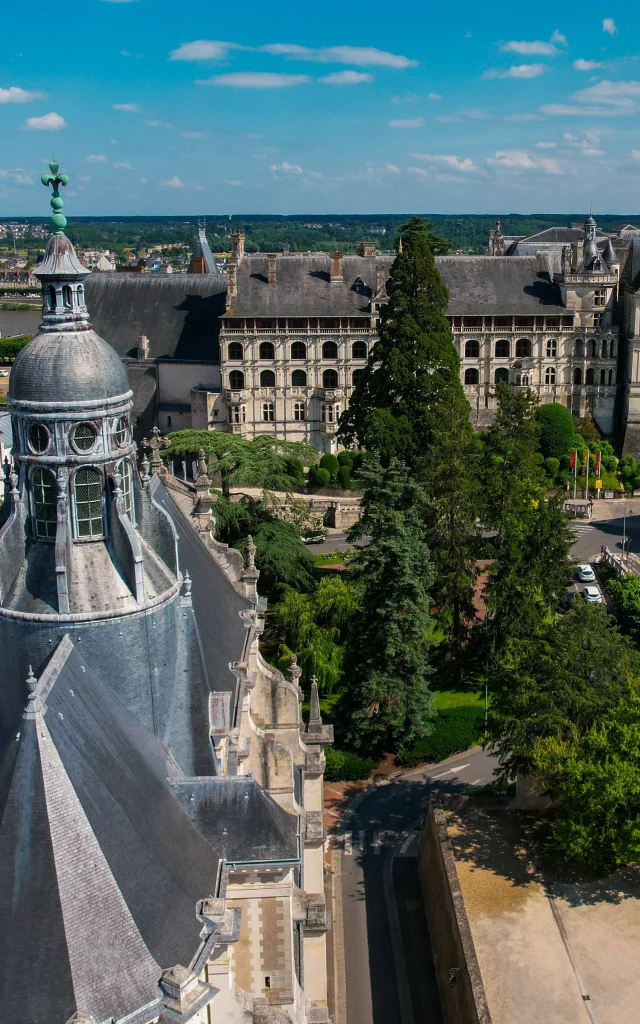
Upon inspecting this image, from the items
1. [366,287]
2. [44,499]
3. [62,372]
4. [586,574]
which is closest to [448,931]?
[44,499]

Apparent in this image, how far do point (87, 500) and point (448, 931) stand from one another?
16.3 m

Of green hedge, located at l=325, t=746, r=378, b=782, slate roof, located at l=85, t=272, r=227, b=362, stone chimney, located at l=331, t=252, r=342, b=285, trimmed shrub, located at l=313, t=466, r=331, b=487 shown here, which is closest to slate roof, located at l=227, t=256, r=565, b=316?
stone chimney, located at l=331, t=252, r=342, b=285

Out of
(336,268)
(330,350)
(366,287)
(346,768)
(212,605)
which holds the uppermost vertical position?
(336,268)

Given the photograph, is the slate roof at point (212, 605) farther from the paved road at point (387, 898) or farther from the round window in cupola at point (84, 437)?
the paved road at point (387, 898)

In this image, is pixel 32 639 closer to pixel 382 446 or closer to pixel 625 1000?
pixel 625 1000

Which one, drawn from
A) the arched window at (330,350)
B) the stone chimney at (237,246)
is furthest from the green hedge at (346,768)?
the stone chimney at (237,246)

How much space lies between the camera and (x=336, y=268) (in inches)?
3275

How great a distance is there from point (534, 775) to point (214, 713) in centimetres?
1316

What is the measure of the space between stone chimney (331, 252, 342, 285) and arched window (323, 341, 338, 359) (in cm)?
528

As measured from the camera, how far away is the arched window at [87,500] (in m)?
19.4

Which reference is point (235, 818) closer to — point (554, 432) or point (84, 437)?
point (84, 437)

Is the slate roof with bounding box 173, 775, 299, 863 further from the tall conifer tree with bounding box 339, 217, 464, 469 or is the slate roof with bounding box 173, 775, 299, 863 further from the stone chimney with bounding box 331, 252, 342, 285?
the stone chimney with bounding box 331, 252, 342, 285

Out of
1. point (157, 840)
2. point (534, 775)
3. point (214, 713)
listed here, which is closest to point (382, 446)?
point (534, 775)

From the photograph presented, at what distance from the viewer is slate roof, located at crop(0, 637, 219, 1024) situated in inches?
592
